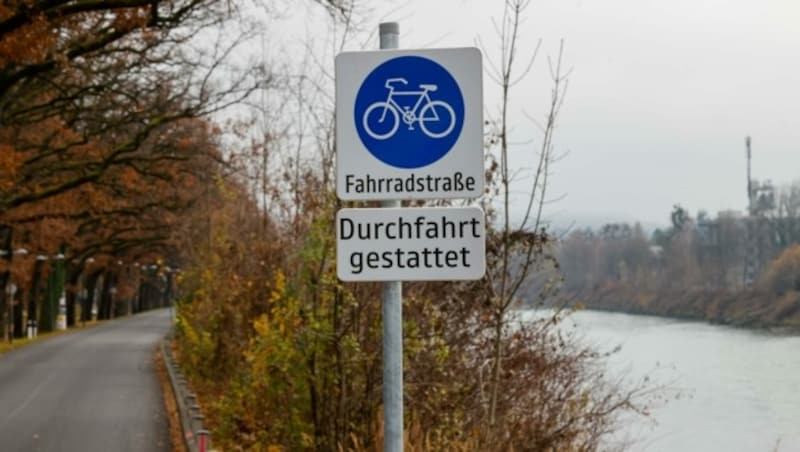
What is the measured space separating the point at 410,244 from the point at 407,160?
322 millimetres

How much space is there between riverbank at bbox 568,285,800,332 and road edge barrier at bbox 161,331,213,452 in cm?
1417

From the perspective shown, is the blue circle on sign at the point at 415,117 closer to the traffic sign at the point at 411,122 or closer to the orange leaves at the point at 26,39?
the traffic sign at the point at 411,122

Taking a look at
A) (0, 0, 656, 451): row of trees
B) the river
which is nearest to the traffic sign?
(0, 0, 656, 451): row of trees

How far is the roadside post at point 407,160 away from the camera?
14.6ft

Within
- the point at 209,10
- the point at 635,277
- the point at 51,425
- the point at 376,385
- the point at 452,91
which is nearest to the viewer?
the point at 452,91

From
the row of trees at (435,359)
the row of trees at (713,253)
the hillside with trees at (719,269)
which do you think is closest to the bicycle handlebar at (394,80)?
the row of trees at (435,359)

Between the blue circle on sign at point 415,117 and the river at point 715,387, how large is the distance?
7145mm

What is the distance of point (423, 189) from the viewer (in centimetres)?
447

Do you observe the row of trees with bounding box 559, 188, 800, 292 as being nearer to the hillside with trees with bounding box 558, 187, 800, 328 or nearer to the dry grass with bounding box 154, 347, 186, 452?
the hillside with trees with bounding box 558, 187, 800, 328

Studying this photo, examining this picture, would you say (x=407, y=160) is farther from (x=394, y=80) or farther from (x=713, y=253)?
(x=713, y=253)

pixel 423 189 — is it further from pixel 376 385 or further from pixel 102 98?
pixel 102 98

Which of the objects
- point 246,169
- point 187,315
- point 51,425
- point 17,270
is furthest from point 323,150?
point 17,270

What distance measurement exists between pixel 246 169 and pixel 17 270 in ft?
90.0

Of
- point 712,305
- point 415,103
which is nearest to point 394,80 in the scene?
point 415,103
